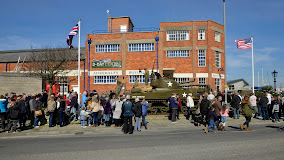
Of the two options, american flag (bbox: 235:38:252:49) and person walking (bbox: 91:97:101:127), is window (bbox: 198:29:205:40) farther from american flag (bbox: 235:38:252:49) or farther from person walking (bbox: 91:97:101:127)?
person walking (bbox: 91:97:101:127)

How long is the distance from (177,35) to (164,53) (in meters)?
3.04

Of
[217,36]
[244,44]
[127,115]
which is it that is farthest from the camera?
[217,36]

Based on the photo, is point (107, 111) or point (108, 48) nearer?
point (107, 111)

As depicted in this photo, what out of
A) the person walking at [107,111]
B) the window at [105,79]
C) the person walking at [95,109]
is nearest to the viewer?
the person walking at [95,109]

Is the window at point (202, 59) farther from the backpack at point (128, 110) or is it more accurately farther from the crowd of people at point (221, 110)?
the backpack at point (128, 110)

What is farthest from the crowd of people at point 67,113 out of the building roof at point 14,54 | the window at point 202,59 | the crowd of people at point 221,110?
the building roof at point 14,54

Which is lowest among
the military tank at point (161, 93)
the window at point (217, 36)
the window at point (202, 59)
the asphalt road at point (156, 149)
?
the asphalt road at point (156, 149)

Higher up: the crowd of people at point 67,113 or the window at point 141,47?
the window at point 141,47

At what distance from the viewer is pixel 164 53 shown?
3144cm

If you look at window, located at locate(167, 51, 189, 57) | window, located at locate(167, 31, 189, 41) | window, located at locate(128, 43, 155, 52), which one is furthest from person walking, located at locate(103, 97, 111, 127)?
window, located at locate(167, 31, 189, 41)

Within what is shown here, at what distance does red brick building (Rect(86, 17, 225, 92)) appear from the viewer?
101 ft

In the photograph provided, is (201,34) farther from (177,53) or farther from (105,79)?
(105,79)

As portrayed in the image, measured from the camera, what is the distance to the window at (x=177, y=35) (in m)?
31.3

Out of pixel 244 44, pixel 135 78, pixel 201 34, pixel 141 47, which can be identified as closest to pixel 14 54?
pixel 135 78
